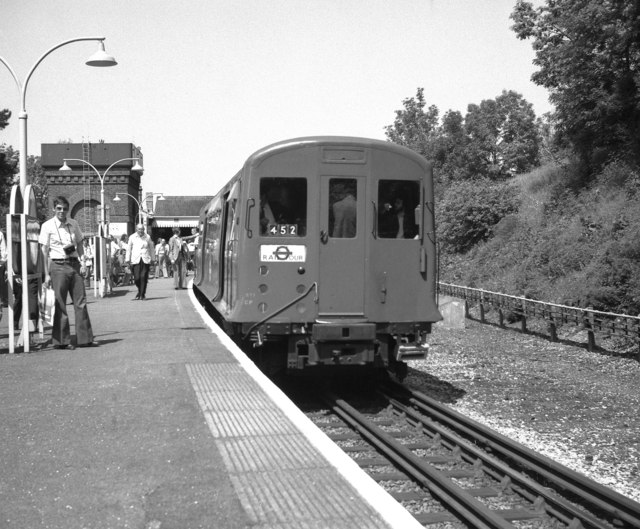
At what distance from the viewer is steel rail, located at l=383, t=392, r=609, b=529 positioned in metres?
5.68

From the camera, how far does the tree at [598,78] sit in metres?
23.0

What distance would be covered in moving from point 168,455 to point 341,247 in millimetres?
4785

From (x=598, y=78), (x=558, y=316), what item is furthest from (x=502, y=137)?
(x=558, y=316)

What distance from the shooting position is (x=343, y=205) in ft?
31.4

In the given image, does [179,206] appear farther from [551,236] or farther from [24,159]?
[24,159]

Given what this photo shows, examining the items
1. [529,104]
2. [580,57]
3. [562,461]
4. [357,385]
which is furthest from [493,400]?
[529,104]

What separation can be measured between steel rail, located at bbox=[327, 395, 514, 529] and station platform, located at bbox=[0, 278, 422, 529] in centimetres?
119

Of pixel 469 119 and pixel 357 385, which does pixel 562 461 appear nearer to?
pixel 357 385

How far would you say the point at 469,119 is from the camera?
60.0 m

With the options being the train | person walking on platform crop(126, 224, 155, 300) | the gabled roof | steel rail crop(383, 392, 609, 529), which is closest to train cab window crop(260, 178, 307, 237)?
the train

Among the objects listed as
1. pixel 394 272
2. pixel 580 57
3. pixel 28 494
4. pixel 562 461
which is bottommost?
pixel 562 461

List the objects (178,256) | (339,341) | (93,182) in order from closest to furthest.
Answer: (339,341) → (178,256) → (93,182)

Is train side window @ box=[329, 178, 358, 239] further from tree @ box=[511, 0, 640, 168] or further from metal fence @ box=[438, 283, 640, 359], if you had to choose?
tree @ box=[511, 0, 640, 168]

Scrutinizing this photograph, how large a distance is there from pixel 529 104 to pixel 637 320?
53111 millimetres
